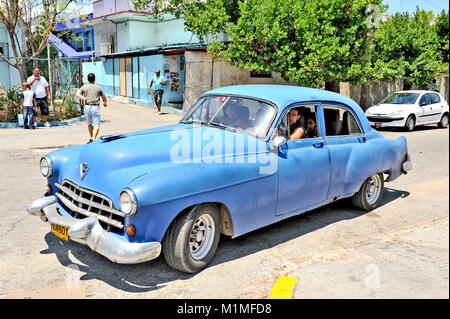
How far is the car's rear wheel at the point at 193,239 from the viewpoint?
3779 millimetres

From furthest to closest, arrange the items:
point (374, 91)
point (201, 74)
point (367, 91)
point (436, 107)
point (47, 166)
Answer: point (374, 91)
point (367, 91)
point (201, 74)
point (436, 107)
point (47, 166)

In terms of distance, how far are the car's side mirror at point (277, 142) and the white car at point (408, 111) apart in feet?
41.9

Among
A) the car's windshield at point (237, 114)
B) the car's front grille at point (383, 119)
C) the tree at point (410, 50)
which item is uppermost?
the tree at point (410, 50)

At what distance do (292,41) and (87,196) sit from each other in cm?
1283

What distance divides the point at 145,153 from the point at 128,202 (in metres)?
0.76

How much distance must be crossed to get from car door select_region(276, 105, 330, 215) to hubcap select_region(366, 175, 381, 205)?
1.32 metres

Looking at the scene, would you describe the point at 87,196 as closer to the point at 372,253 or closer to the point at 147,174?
the point at 147,174

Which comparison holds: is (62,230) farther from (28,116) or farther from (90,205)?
(28,116)

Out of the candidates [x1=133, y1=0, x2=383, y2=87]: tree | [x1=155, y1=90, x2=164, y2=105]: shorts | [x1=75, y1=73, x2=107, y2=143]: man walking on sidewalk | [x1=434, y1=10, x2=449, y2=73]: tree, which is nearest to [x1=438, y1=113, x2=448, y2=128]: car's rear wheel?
[x1=133, y1=0, x2=383, y2=87]: tree

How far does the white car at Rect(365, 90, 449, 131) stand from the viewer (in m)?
15.9

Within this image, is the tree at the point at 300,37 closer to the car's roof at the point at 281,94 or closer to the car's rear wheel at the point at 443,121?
the car's rear wheel at the point at 443,121

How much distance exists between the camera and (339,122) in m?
5.73

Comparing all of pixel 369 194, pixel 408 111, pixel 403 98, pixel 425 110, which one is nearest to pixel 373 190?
pixel 369 194

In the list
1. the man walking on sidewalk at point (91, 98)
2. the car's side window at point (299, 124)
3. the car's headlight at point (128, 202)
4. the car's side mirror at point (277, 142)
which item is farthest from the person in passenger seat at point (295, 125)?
the man walking on sidewalk at point (91, 98)
